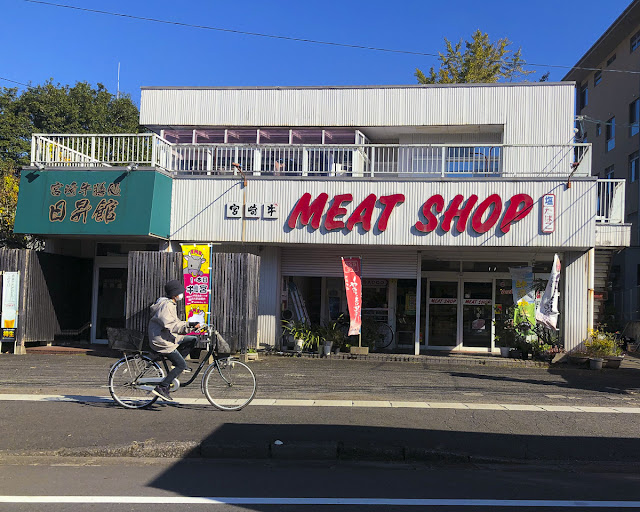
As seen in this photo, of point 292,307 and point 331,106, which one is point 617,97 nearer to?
point 331,106

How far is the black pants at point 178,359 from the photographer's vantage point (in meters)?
8.90

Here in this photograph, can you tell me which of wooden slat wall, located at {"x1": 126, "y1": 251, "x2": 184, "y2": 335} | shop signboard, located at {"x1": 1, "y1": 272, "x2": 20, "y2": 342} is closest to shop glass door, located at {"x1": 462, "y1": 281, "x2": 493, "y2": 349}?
wooden slat wall, located at {"x1": 126, "y1": 251, "x2": 184, "y2": 335}

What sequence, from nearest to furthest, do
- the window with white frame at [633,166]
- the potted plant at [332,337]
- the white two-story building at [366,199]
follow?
the white two-story building at [366,199]
the potted plant at [332,337]
the window with white frame at [633,166]

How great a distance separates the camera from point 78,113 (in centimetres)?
3553

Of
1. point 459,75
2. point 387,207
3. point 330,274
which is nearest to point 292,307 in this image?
point 330,274

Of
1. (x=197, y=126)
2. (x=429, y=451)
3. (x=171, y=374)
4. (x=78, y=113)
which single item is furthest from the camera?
(x=78, y=113)

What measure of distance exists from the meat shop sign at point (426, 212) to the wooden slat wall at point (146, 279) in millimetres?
3261

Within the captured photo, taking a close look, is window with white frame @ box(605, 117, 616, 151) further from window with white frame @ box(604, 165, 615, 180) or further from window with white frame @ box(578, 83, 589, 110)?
window with white frame @ box(578, 83, 589, 110)

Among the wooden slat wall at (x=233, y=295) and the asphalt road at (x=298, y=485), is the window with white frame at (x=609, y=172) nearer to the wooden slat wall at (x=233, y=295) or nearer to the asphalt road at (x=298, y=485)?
the wooden slat wall at (x=233, y=295)

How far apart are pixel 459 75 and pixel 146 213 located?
1878 cm

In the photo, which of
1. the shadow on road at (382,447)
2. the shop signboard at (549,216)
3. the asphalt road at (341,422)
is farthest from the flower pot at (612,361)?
the shadow on road at (382,447)

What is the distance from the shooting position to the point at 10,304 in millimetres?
15852

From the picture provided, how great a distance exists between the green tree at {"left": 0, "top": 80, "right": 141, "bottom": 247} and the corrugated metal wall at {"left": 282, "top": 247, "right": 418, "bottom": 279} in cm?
2013

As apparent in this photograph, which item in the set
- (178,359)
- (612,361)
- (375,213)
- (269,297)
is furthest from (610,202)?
(178,359)
